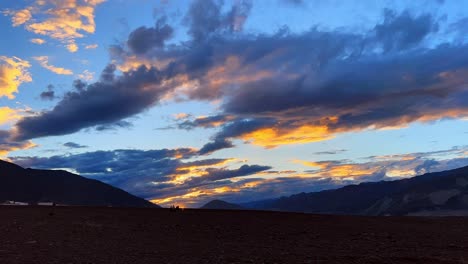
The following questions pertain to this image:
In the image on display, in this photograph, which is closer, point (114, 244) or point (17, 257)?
point (17, 257)

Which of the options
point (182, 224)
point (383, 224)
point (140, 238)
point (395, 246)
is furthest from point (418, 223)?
point (140, 238)

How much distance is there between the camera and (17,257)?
2284 centimetres

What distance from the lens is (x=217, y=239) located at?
3194 cm

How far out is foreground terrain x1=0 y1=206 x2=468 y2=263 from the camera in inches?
963

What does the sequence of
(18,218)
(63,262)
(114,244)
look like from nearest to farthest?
(63,262) < (114,244) < (18,218)

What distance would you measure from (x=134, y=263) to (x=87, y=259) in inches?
93.4

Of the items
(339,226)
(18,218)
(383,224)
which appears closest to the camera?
(18,218)

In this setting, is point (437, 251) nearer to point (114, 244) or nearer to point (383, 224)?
point (383, 224)

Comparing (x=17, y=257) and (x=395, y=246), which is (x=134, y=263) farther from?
(x=395, y=246)

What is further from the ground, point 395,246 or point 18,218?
point 18,218

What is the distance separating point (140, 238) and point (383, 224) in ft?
73.7

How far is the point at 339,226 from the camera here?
40250mm

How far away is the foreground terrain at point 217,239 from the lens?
2445 cm

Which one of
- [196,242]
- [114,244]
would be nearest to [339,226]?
[196,242]
